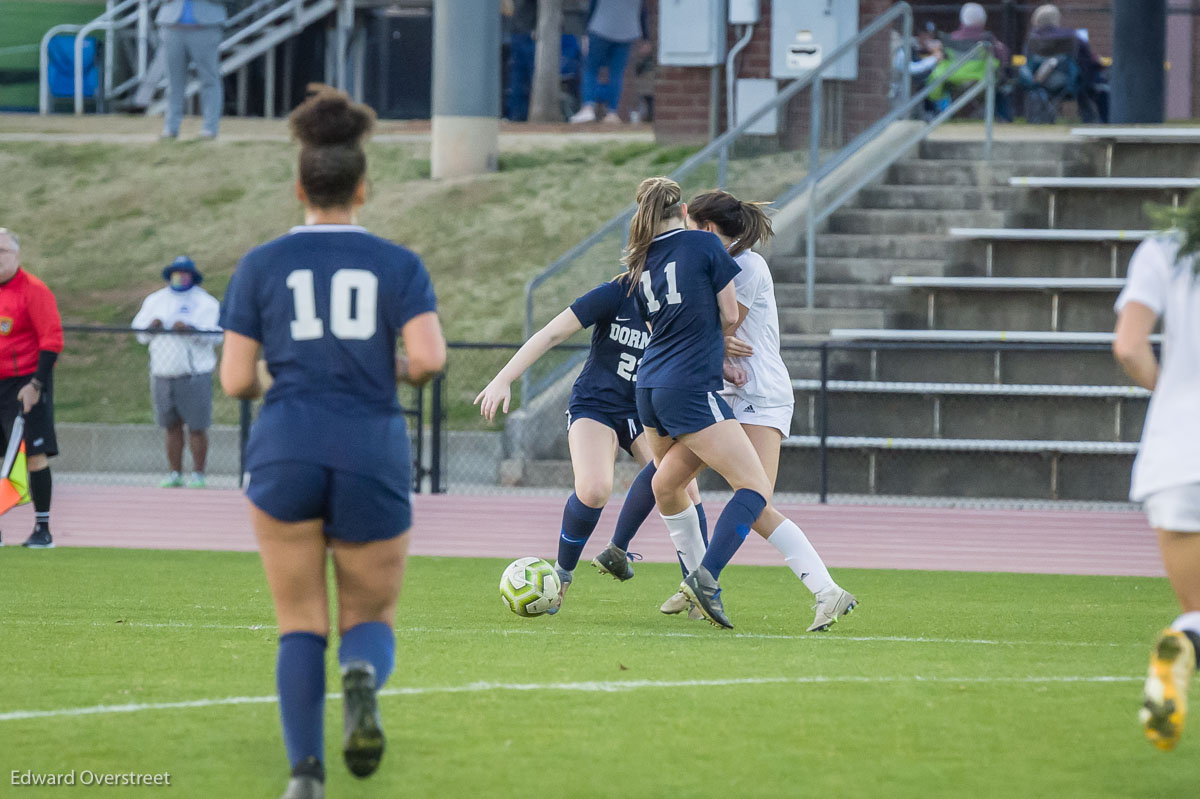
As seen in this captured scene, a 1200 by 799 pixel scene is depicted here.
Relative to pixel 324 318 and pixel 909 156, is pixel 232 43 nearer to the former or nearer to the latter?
pixel 909 156

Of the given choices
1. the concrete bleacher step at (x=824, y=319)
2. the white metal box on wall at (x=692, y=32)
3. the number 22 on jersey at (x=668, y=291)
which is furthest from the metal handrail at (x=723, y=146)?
the number 22 on jersey at (x=668, y=291)

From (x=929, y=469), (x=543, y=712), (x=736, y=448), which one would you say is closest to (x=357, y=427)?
(x=543, y=712)

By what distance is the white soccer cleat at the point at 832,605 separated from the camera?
8125mm

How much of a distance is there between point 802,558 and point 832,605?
0.26 meters

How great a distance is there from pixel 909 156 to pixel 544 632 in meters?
13.1

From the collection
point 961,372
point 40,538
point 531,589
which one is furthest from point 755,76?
point 531,589

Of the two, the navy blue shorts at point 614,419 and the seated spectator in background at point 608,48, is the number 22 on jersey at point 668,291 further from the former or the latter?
the seated spectator in background at point 608,48

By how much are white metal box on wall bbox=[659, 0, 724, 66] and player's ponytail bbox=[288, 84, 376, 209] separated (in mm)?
17949

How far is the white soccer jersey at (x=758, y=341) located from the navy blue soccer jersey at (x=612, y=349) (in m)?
0.48

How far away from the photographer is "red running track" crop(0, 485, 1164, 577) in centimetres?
1229

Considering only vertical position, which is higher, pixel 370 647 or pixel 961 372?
pixel 370 647

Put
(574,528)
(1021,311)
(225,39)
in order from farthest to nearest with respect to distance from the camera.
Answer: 1. (225,39)
2. (1021,311)
3. (574,528)

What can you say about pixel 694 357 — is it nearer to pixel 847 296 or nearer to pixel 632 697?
pixel 632 697

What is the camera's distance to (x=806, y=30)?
2164 cm
